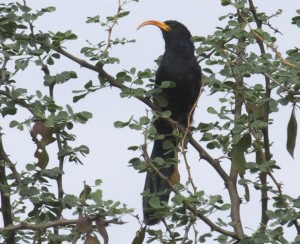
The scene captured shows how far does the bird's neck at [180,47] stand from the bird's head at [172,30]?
0.05m

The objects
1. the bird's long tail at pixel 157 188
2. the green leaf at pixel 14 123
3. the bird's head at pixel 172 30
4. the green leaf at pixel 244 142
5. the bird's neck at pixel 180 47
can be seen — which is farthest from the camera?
the bird's head at pixel 172 30

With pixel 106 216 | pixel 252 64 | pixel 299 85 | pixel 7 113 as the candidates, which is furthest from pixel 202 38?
pixel 106 216

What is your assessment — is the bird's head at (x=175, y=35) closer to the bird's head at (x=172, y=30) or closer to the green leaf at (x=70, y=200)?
the bird's head at (x=172, y=30)

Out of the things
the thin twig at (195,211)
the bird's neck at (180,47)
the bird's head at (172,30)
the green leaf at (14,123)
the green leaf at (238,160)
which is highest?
the bird's head at (172,30)

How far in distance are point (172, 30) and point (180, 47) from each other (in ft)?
0.81

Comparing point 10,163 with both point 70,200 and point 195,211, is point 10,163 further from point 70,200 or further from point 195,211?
point 195,211

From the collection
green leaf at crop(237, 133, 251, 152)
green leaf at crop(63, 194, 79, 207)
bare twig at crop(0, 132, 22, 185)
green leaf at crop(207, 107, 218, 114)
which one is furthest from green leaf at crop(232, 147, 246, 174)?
bare twig at crop(0, 132, 22, 185)

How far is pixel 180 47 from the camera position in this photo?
19.3ft

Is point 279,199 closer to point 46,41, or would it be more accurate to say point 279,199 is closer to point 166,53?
point 46,41

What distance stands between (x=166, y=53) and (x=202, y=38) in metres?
1.59

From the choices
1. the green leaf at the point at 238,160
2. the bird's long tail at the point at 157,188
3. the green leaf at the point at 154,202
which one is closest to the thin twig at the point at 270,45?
the green leaf at the point at 238,160

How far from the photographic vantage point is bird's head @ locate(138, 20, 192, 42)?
19.7 feet

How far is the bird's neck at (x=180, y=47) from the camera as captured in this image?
586 centimetres

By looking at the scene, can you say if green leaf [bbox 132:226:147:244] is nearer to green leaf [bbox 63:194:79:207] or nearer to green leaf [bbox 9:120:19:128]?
green leaf [bbox 63:194:79:207]
